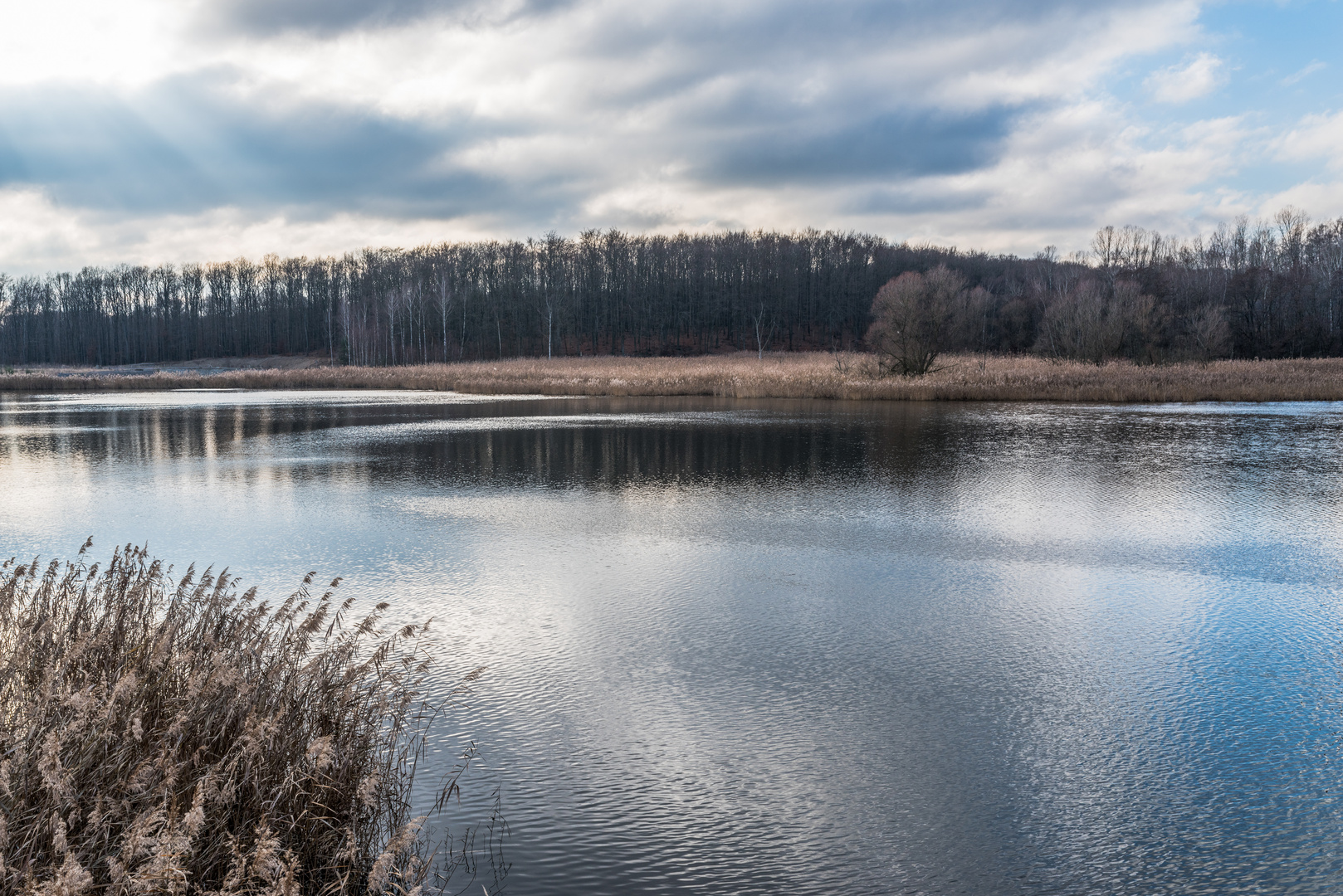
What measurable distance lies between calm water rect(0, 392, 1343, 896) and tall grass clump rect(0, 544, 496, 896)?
0.58m

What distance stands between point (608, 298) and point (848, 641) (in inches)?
3415

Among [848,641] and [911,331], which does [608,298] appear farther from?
[848,641]

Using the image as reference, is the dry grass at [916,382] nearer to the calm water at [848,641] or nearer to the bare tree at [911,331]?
the bare tree at [911,331]

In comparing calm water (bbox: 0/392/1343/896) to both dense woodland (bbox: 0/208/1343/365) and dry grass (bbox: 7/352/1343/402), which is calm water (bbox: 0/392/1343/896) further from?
dense woodland (bbox: 0/208/1343/365)

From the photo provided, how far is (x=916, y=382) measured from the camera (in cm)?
3238

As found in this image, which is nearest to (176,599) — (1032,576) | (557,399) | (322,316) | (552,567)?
(552,567)

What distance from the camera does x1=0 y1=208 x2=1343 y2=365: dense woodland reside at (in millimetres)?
70438

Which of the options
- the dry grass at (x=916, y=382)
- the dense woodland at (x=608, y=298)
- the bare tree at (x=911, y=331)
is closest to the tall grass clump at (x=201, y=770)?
the dry grass at (x=916, y=382)

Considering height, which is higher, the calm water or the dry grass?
the dry grass

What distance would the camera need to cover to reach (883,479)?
514 inches

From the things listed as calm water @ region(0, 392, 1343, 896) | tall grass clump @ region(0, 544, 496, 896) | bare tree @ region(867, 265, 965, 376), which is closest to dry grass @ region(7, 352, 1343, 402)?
bare tree @ region(867, 265, 965, 376)

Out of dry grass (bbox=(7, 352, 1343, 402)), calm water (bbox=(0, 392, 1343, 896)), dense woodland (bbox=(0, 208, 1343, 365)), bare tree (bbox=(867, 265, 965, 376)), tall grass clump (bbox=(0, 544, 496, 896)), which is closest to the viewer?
tall grass clump (bbox=(0, 544, 496, 896))

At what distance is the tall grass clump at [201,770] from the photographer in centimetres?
260

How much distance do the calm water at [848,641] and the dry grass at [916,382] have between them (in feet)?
52.2
